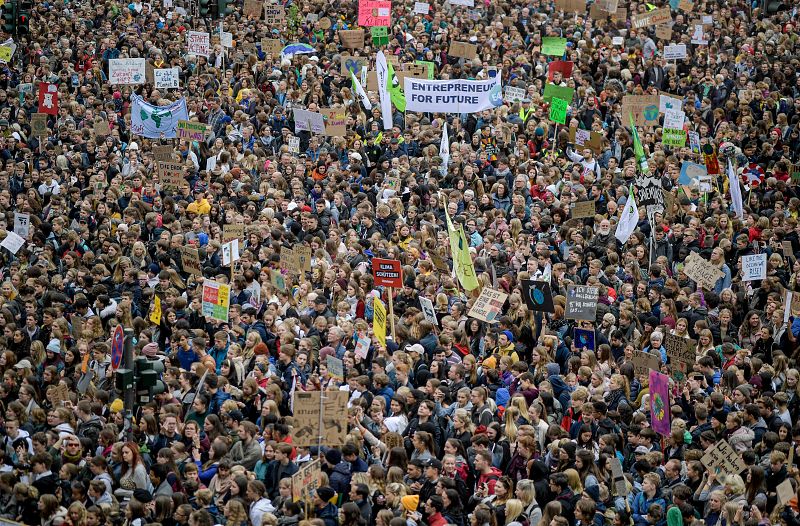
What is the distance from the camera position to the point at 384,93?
23453 millimetres

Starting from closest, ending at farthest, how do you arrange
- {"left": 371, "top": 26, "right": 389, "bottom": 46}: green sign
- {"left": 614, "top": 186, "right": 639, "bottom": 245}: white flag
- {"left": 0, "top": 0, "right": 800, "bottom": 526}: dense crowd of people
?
{"left": 0, "top": 0, "right": 800, "bottom": 526}: dense crowd of people
{"left": 614, "top": 186, "right": 639, "bottom": 245}: white flag
{"left": 371, "top": 26, "right": 389, "bottom": 46}: green sign

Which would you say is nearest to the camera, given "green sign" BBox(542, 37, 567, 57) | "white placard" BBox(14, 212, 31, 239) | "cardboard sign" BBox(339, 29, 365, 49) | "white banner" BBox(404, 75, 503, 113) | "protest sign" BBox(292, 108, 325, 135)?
"white placard" BBox(14, 212, 31, 239)

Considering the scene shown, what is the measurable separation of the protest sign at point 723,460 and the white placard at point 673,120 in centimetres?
1134

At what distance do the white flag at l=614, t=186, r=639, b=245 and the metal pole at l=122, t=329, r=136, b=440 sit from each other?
7738 mm

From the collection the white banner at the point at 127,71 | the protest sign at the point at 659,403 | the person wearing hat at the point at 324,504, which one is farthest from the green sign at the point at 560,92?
the person wearing hat at the point at 324,504

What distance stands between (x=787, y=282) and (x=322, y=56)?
46.1 ft

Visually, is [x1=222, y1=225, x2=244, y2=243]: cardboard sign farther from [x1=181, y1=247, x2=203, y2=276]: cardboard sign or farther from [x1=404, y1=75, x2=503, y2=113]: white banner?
[x1=404, y1=75, x2=503, y2=113]: white banner

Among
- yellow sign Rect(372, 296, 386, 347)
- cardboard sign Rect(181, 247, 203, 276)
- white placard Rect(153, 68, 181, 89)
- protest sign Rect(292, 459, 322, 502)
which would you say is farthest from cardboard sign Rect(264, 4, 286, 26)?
protest sign Rect(292, 459, 322, 502)

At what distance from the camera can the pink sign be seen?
94.6ft

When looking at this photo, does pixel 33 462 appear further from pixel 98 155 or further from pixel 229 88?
pixel 229 88

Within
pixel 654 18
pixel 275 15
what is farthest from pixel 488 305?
pixel 275 15

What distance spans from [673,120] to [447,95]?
3825 millimetres

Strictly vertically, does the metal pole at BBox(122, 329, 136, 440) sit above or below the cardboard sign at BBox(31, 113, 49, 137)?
above

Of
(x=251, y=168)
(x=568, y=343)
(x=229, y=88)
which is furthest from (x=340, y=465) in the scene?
(x=229, y=88)
